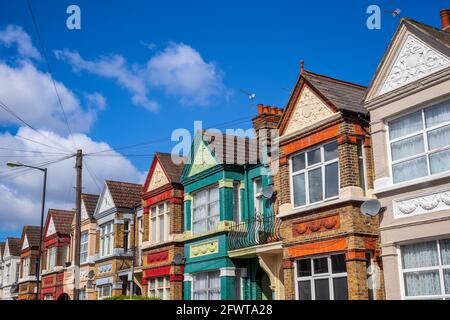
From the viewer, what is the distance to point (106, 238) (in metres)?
32.9

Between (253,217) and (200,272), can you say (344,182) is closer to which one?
(253,217)

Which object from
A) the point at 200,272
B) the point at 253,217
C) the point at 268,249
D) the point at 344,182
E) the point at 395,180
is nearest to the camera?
the point at 395,180

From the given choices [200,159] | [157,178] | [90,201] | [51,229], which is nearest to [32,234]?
[51,229]

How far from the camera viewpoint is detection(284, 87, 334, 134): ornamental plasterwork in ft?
57.0

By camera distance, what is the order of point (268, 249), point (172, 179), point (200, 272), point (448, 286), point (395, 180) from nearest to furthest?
1. point (448, 286)
2. point (395, 180)
3. point (268, 249)
4. point (200, 272)
5. point (172, 179)

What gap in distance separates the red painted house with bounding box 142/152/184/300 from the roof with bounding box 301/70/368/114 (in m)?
9.90

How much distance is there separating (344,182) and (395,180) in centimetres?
152

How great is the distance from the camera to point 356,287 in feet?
49.9

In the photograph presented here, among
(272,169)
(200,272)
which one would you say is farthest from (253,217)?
(200,272)

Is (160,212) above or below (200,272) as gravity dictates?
above

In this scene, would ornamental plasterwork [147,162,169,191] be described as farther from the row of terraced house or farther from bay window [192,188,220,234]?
bay window [192,188,220,234]

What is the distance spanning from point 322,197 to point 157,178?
12527mm

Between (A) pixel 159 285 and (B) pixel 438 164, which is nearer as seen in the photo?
(B) pixel 438 164

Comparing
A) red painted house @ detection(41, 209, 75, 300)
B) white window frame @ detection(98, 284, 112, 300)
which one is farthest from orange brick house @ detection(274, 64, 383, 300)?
red painted house @ detection(41, 209, 75, 300)
